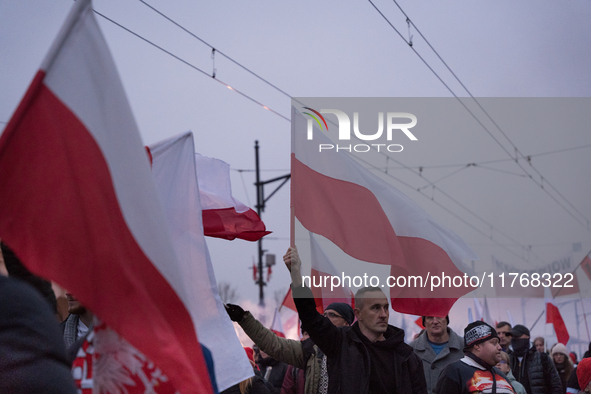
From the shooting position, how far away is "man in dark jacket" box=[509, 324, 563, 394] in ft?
25.8

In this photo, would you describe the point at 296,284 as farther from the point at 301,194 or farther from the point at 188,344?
the point at 188,344

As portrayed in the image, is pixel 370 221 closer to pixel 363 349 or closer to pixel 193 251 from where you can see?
pixel 363 349

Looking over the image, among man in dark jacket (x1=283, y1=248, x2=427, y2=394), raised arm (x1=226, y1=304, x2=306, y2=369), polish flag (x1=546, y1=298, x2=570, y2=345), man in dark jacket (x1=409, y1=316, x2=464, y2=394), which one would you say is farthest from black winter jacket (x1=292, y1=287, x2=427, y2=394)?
polish flag (x1=546, y1=298, x2=570, y2=345)

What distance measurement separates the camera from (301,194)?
5125mm

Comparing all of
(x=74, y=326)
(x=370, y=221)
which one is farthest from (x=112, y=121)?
(x=370, y=221)

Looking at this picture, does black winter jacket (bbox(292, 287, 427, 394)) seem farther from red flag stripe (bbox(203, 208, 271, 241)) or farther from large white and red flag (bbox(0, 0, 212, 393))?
large white and red flag (bbox(0, 0, 212, 393))

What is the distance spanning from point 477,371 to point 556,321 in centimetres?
810

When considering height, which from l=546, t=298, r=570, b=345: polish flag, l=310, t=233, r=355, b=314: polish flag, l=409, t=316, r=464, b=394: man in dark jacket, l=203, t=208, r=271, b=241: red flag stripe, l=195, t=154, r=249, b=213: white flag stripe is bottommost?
l=409, t=316, r=464, b=394: man in dark jacket

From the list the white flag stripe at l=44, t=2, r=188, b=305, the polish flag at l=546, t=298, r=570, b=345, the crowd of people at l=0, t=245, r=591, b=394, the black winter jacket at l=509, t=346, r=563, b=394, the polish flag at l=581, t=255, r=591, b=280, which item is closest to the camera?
the white flag stripe at l=44, t=2, r=188, b=305

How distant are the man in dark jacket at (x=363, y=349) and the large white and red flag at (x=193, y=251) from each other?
21.8 inches

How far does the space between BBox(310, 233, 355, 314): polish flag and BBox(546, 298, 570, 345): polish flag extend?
6.07 meters

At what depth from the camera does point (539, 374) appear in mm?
7938

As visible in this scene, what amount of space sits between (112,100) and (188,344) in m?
1.04

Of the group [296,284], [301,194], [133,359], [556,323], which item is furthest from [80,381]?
[556,323]
